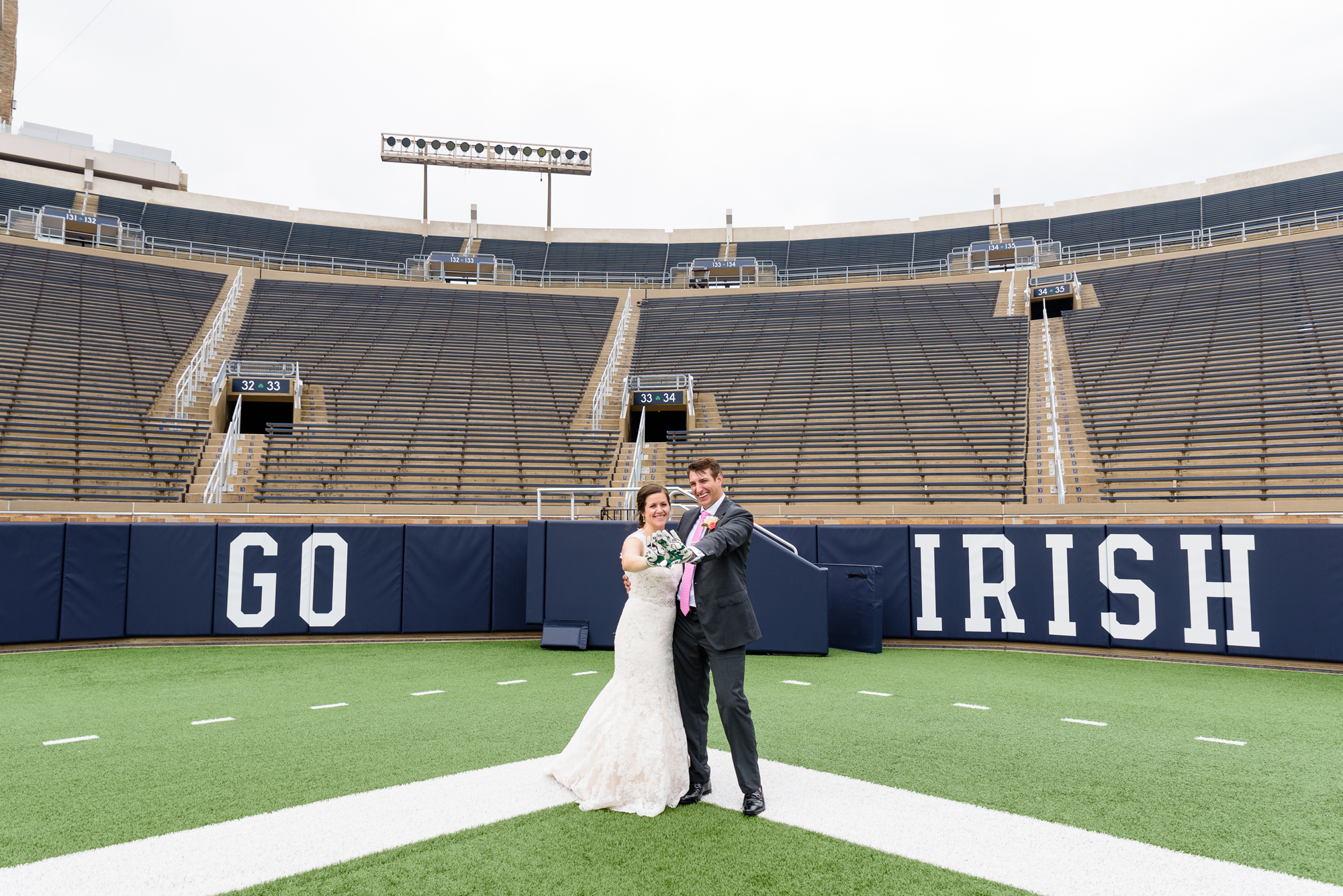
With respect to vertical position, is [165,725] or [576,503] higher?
[576,503]

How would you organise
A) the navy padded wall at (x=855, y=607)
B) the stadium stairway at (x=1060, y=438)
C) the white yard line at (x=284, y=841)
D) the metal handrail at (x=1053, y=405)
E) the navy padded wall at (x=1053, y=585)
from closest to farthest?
1. the white yard line at (x=284, y=841)
2. the navy padded wall at (x=1053, y=585)
3. the navy padded wall at (x=855, y=607)
4. the metal handrail at (x=1053, y=405)
5. the stadium stairway at (x=1060, y=438)

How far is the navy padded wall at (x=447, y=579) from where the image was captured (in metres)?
11.6

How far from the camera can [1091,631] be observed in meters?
10.3

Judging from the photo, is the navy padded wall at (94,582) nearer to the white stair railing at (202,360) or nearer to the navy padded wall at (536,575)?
the navy padded wall at (536,575)

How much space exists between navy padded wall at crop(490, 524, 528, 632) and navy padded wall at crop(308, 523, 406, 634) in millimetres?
1360

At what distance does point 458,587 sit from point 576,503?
6367 mm

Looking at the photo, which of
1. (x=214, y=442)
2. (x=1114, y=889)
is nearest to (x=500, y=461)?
(x=214, y=442)

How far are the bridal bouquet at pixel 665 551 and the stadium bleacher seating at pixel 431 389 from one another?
45.4ft

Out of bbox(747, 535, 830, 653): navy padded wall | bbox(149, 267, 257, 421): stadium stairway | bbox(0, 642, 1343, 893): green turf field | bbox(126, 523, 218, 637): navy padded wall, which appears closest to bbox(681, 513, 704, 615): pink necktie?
bbox(0, 642, 1343, 893): green turf field

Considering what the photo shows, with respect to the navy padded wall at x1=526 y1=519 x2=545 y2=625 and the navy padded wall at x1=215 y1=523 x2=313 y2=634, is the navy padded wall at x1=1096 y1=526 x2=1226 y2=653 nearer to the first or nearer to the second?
the navy padded wall at x1=526 y1=519 x2=545 y2=625

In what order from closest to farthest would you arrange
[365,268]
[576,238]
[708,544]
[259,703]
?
[708,544]
[259,703]
[365,268]
[576,238]

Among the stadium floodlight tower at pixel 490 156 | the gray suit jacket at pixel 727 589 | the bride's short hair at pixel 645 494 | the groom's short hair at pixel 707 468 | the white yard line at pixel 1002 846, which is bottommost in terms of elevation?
the white yard line at pixel 1002 846

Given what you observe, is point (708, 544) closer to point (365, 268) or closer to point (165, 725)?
point (165, 725)

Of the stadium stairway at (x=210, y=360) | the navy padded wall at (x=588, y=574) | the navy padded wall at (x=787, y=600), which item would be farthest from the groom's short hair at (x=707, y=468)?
the stadium stairway at (x=210, y=360)
